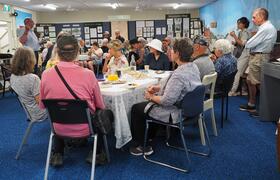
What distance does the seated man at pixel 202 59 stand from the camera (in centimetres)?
319

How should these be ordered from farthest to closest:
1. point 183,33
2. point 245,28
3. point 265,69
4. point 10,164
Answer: point 183,33, point 245,28, point 265,69, point 10,164

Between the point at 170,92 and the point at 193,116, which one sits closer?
the point at 170,92

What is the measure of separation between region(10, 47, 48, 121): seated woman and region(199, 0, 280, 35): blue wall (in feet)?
15.6

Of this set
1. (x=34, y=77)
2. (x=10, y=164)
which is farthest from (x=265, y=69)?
(x=10, y=164)

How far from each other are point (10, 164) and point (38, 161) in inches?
10.5

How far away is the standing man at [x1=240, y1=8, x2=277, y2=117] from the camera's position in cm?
388

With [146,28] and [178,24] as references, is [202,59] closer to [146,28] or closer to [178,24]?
[178,24]

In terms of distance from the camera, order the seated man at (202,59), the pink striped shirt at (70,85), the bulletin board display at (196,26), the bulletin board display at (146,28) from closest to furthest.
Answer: the pink striped shirt at (70,85) → the seated man at (202,59) → the bulletin board display at (196,26) → the bulletin board display at (146,28)

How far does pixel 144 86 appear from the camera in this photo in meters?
2.89

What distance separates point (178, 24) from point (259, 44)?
8241 millimetres

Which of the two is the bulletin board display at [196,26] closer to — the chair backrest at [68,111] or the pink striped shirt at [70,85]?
the pink striped shirt at [70,85]

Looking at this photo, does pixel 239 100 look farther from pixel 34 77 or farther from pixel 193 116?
pixel 34 77

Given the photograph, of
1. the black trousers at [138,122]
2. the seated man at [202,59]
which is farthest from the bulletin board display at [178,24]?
the black trousers at [138,122]

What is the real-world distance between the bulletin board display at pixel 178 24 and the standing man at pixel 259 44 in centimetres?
779
